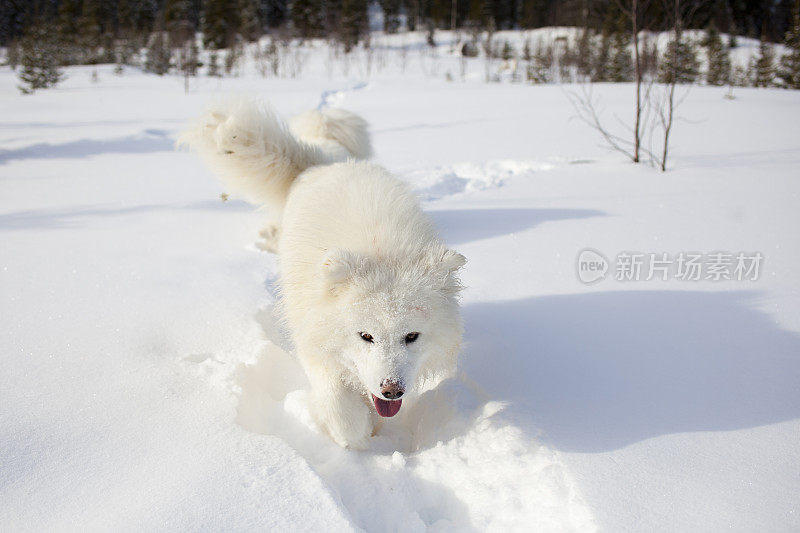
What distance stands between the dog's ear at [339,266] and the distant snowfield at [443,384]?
0.64 meters

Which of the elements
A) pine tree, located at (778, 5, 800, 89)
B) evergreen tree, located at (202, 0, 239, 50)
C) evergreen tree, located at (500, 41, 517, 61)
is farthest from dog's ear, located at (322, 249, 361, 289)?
evergreen tree, located at (202, 0, 239, 50)

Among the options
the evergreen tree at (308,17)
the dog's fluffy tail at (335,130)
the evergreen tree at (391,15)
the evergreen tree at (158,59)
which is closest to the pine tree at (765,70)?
the dog's fluffy tail at (335,130)

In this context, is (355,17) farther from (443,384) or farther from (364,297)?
(364,297)

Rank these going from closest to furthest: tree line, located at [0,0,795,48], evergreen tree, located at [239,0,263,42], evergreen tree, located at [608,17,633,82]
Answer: evergreen tree, located at [608,17,633,82], tree line, located at [0,0,795,48], evergreen tree, located at [239,0,263,42]

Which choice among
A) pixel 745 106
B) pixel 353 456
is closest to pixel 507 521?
pixel 353 456

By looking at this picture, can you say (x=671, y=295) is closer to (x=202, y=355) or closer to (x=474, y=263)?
(x=474, y=263)

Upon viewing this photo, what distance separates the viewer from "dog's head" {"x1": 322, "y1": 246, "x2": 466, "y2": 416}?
5.78 ft

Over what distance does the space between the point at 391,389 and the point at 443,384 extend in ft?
2.37

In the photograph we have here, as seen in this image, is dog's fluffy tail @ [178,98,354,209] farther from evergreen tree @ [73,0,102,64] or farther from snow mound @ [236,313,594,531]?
evergreen tree @ [73,0,102,64]

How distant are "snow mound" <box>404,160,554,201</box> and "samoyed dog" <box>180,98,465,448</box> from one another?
2.56 meters

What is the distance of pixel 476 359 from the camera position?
8.32ft

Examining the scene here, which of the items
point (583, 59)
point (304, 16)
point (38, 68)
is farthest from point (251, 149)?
point (304, 16)

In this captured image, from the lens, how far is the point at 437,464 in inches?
75.7

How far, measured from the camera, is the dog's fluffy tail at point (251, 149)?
314 cm
